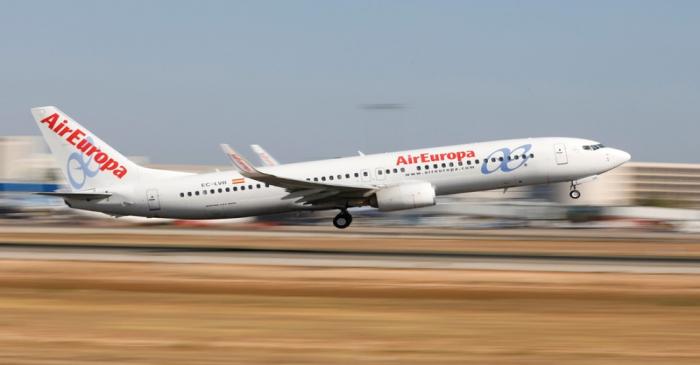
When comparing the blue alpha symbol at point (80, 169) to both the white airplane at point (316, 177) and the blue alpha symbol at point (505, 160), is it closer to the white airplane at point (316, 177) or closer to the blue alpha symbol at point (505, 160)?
A: the white airplane at point (316, 177)

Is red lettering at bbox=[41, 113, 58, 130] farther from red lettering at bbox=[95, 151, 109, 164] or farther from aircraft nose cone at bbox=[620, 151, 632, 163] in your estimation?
aircraft nose cone at bbox=[620, 151, 632, 163]

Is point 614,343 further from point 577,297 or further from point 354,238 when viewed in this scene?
point 354,238

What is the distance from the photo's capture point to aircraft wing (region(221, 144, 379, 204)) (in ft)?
141

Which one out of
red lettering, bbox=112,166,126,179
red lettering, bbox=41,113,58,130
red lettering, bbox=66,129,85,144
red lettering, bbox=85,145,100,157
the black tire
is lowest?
the black tire

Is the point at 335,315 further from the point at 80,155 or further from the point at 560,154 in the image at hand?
the point at 80,155

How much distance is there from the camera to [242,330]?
1969cm

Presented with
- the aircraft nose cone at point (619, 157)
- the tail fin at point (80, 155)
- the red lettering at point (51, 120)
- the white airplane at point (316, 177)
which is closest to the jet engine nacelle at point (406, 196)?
the white airplane at point (316, 177)

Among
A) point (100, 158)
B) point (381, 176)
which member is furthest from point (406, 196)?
point (100, 158)

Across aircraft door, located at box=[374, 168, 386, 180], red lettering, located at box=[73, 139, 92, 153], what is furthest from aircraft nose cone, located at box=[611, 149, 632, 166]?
red lettering, located at box=[73, 139, 92, 153]

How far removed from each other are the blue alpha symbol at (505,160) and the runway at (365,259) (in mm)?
6732

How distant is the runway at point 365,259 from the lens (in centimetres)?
3253

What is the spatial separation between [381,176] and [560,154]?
791 cm

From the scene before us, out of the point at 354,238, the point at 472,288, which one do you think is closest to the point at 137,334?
the point at 472,288

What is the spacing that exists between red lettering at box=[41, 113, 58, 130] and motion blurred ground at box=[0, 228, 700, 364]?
554 inches
